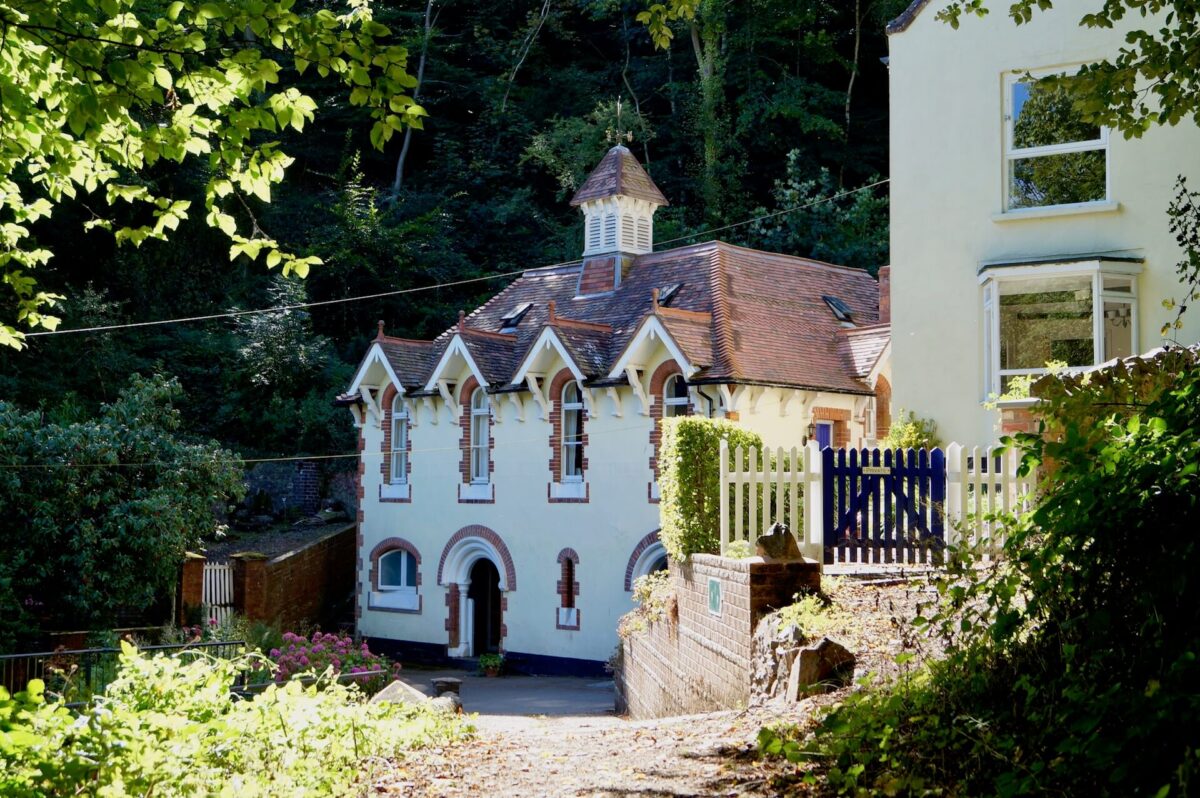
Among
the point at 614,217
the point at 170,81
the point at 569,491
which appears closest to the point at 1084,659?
the point at 170,81

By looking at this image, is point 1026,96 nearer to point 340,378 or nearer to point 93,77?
point 93,77

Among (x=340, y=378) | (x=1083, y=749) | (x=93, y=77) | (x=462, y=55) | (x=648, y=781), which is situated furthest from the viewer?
(x=462, y=55)

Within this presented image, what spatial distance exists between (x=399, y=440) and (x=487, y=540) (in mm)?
4234

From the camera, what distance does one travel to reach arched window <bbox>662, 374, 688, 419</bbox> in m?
26.5

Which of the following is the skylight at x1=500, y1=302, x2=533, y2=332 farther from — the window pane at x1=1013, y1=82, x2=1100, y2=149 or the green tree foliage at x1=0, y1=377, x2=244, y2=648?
the window pane at x1=1013, y1=82, x2=1100, y2=149

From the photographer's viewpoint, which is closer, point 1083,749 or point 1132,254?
point 1083,749

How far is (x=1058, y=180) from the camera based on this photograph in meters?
18.8

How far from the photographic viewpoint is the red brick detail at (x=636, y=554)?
86.5 ft

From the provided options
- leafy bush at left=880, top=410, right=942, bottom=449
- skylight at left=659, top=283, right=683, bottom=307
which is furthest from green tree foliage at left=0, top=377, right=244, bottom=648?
leafy bush at left=880, top=410, right=942, bottom=449

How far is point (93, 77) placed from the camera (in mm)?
7918

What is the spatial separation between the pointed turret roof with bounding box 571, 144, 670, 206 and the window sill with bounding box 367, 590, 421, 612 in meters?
10.4

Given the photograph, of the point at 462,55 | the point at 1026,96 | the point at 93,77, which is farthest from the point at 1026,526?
the point at 462,55

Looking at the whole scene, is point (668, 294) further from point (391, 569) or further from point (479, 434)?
point (391, 569)

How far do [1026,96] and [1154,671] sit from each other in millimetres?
15287
